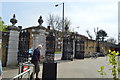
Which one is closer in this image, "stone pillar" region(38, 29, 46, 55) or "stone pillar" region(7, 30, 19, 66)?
"stone pillar" region(7, 30, 19, 66)

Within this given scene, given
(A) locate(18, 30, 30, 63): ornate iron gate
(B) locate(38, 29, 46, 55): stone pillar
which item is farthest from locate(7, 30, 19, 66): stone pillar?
(B) locate(38, 29, 46, 55): stone pillar

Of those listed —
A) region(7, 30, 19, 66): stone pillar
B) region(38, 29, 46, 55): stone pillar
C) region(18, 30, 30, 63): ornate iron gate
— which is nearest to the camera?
region(7, 30, 19, 66): stone pillar

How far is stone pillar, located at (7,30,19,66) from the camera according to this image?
33.2 feet

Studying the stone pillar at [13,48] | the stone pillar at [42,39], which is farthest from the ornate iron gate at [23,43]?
the stone pillar at [42,39]

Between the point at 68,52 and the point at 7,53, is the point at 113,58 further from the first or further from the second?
the point at 68,52

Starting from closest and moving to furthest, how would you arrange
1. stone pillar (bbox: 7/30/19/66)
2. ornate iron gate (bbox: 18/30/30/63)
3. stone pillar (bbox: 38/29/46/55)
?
1. stone pillar (bbox: 7/30/19/66)
2. ornate iron gate (bbox: 18/30/30/63)
3. stone pillar (bbox: 38/29/46/55)

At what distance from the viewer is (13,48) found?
34.0ft

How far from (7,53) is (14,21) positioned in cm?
284

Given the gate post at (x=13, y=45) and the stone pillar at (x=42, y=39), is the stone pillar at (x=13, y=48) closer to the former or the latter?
the gate post at (x=13, y=45)

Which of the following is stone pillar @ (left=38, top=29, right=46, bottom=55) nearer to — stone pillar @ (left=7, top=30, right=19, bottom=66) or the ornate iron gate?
the ornate iron gate

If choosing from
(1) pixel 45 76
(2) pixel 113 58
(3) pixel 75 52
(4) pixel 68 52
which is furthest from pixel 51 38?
(2) pixel 113 58

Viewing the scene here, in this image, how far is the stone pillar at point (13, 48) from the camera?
33.2 feet

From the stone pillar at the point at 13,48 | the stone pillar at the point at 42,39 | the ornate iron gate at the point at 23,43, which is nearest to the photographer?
the stone pillar at the point at 13,48

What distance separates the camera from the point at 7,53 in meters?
10.0
